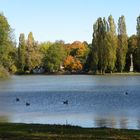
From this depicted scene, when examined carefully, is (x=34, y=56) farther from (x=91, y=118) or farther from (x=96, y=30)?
(x=91, y=118)

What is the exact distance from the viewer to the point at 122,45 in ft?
389

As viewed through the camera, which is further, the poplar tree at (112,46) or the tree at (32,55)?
the tree at (32,55)

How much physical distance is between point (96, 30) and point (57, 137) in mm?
110053

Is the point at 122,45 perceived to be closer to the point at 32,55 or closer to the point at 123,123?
the point at 32,55

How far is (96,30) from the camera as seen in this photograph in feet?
402

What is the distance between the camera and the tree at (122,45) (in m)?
118

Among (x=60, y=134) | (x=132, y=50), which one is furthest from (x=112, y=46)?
(x=60, y=134)

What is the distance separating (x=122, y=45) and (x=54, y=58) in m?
35.5

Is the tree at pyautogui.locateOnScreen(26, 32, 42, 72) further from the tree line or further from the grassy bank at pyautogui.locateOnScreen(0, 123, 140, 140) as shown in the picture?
the grassy bank at pyautogui.locateOnScreen(0, 123, 140, 140)

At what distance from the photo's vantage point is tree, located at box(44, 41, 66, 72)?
148887 mm

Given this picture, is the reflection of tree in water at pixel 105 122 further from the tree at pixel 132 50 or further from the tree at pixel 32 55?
the tree at pixel 32 55

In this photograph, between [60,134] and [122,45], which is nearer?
[60,134]

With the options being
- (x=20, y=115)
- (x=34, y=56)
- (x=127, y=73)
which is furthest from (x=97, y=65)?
(x=20, y=115)

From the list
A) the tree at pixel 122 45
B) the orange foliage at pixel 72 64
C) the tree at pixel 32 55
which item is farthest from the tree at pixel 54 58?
the tree at pixel 122 45
